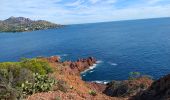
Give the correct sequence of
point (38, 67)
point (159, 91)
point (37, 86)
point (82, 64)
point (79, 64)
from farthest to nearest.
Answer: point (82, 64) < point (79, 64) < point (38, 67) < point (37, 86) < point (159, 91)

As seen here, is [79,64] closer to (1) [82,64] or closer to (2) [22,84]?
(1) [82,64]

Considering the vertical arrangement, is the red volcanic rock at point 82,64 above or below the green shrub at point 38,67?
below

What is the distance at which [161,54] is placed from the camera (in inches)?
4262

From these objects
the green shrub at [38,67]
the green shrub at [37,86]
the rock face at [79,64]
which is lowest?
the rock face at [79,64]

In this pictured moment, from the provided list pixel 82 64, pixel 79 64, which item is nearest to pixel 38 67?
pixel 79 64

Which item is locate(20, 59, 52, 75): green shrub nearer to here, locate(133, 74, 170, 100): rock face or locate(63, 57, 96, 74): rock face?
locate(133, 74, 170, 100): rock face

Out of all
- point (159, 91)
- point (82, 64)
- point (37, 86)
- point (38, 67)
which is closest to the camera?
point (159, 91)

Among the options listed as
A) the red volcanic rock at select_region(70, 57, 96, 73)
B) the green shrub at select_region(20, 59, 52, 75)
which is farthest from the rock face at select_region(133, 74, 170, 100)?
the red volcanic rock at select_region(70, 57, 96, 73)

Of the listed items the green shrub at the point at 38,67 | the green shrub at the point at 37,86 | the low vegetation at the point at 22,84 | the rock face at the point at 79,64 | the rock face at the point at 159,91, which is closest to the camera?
the low vegetation at the point at 22,84

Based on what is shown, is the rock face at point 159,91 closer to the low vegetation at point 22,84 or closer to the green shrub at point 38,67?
the low vegetation at point 22,84

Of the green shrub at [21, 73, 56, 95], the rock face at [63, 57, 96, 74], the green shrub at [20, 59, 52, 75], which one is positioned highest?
the green shrub at [21, 73, 56, 95]

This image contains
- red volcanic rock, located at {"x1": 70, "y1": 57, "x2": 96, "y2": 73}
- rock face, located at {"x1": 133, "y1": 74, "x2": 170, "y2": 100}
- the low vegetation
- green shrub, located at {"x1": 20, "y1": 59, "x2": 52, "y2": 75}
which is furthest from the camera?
red volcanic rock, located at {"x1": 70, "y1": 57, "x2": 96, "y2": 73}

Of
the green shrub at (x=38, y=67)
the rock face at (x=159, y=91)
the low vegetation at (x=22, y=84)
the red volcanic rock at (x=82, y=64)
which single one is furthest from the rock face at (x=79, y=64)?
the rock face at (x=159, y=91)

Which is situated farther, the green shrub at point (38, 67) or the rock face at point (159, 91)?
the green shrub at point (38, 67)
